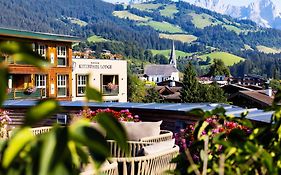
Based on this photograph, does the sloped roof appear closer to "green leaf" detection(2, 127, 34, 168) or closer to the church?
the church

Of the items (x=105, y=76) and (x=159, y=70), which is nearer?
(x=105, y=76)

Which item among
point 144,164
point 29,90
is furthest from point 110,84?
point 144,164

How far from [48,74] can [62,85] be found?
99.4 inches

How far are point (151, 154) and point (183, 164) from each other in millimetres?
4259

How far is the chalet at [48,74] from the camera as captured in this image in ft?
102

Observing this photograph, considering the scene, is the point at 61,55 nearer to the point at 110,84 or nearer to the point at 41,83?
the point at 41,83

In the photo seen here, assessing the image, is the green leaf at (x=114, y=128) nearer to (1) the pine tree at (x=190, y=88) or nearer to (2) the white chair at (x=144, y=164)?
(2) the white chair at (x=144, y=164)

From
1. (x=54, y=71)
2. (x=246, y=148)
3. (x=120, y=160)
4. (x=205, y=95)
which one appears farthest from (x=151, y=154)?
(x=205, y=95)

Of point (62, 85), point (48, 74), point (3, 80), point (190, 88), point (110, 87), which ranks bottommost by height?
point (190, 88)

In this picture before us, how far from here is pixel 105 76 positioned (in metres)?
39.8

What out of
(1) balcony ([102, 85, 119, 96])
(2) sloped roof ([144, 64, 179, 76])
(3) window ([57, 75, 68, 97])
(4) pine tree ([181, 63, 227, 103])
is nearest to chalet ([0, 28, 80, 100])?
(3) window ([57, 75, 68, 97])

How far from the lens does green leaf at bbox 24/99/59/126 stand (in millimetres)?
977

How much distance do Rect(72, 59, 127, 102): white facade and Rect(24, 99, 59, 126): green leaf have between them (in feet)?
114

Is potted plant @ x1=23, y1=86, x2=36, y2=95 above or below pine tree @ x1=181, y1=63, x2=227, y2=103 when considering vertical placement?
above
